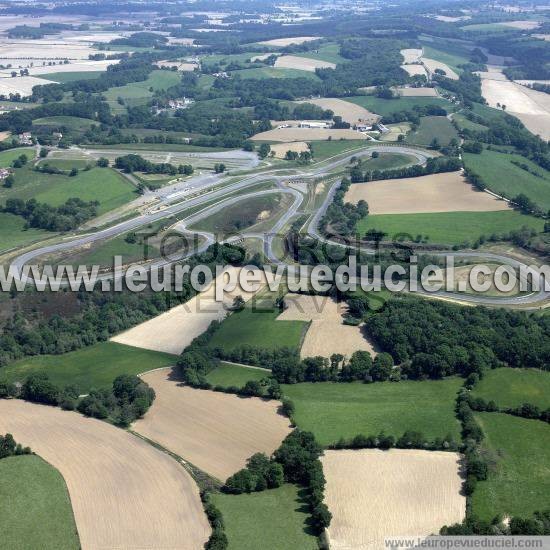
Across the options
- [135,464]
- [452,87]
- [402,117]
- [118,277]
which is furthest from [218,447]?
[452,87]

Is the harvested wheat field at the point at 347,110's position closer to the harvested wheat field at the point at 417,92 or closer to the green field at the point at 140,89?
the harvested wheat field at the point at 417,92

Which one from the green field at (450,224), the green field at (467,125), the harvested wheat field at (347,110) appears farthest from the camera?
the harvested wheat field at (347,110)

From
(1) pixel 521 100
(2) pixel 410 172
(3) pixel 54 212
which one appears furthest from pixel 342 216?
(1) pixel 521 100

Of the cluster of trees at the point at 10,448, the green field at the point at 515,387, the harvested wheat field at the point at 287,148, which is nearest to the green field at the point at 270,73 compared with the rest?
the harvested wheat field at the point at 287,148

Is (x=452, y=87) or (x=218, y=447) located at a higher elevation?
(x=452, y=87)

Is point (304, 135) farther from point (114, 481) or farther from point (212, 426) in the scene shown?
point (114, 481)

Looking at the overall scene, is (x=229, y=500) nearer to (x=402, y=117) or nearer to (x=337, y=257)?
(x=337, y=257)

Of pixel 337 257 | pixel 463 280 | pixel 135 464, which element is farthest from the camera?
pixel 337 257
